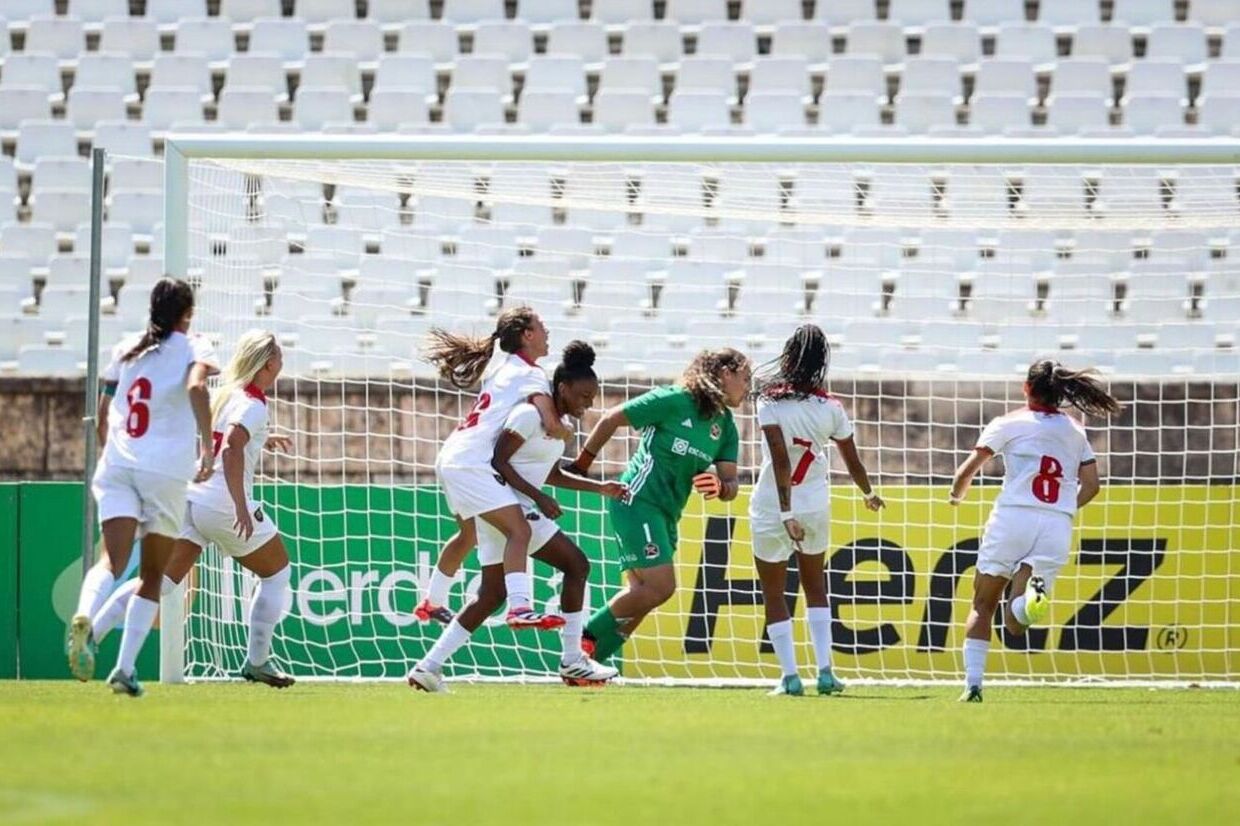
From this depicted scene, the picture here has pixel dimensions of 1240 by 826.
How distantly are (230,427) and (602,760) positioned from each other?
3846mm

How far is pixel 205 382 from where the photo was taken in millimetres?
7922

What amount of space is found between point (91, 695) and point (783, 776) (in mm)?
4272

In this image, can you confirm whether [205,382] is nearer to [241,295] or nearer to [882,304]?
[241,295]

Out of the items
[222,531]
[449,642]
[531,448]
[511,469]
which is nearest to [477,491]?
[511,469]

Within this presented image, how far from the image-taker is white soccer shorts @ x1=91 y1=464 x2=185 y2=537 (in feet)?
26.0

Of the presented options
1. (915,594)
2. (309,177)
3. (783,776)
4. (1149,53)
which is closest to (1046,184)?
(1149,53)

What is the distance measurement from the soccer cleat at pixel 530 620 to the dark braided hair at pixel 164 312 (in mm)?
1991

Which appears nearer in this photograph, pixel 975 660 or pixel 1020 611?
pixel 1020 611

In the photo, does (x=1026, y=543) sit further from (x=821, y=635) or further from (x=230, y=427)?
(x=230, y=427)

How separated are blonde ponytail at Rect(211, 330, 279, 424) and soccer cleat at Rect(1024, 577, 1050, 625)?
3.64m

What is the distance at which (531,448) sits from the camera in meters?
9.20

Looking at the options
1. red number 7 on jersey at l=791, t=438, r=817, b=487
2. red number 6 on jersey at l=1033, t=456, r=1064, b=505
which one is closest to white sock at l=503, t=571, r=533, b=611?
red number 7 on jersey at l=791, t=438, r=817, b=487

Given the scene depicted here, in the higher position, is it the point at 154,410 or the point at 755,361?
the point at 755,361

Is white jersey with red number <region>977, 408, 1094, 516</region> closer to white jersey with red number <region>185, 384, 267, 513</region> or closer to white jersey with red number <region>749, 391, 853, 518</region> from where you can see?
white jersey with red number <region>749, 391, 853, 518</region>
